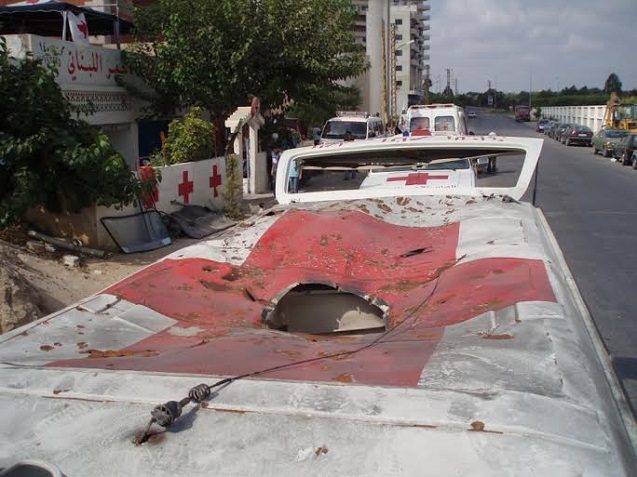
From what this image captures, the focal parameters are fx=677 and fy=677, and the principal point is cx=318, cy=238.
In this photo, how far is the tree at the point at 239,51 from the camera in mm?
16516

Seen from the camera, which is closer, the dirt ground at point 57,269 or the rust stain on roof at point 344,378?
the rust stain on roof at point 344,378

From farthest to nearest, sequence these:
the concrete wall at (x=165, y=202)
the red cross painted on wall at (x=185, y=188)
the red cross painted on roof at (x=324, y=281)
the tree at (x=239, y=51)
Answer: the tree at (x=239, y=51) < the red cross painted on wall at (x=185, y=188) < the concrete wall at (x=165, y=202) < the red cross painted on roof at (x=324, y=281)

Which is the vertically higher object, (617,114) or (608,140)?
(617,114)

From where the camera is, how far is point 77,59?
1405 cm

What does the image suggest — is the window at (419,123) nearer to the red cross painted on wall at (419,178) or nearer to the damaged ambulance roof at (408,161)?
the damaged ambulance roof at (408,161)

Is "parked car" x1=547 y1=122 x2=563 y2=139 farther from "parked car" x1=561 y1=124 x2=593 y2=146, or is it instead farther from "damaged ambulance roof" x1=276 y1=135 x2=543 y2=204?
"damaged ambulance roof" x1=276 y1=135 x2=543 y2=204

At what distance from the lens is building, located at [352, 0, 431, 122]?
130 ft

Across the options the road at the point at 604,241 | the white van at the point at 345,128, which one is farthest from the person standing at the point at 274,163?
the road at the point at 604,241

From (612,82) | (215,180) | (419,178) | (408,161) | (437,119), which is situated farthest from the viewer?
(612,82)

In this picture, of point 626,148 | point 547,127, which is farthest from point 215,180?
point 547,127

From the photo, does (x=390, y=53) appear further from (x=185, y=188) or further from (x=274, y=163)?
(x=185, y=188)

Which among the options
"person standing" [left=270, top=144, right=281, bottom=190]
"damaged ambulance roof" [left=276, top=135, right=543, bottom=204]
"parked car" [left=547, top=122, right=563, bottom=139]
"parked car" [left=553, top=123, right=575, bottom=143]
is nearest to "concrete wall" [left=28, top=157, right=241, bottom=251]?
"person standing" [left=270, top=144, right=281, bottom=190]

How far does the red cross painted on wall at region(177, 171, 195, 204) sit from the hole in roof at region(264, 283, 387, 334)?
9551 mm

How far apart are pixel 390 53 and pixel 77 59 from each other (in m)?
31.4
